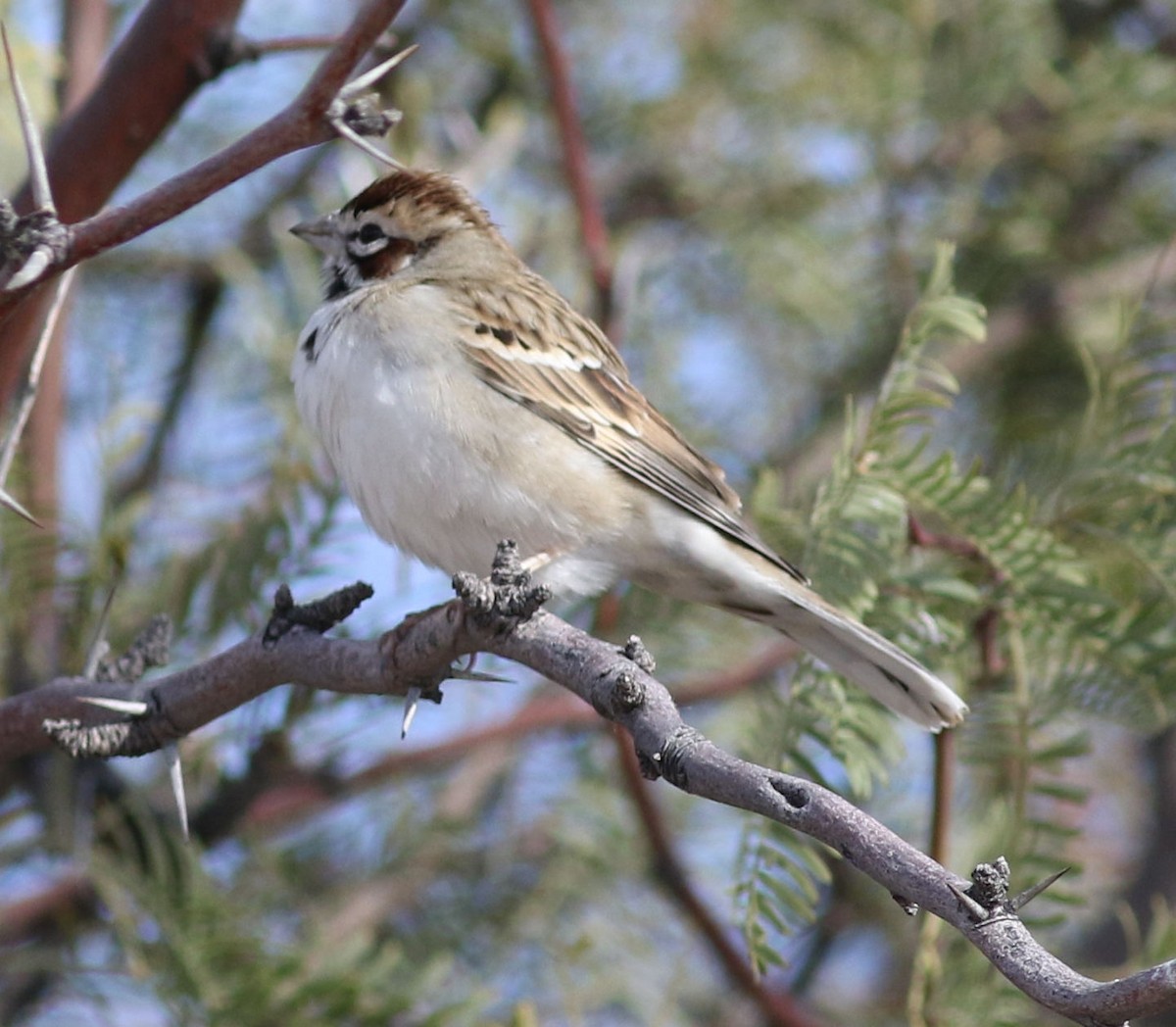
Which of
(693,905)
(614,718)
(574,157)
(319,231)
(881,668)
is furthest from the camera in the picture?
(319,231)

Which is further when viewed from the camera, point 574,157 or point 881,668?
point 574,157

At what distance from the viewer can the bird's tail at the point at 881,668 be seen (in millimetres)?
2693

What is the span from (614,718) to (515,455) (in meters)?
1.65

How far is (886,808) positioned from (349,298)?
1.71 meters

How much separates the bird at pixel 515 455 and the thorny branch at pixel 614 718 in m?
0.67

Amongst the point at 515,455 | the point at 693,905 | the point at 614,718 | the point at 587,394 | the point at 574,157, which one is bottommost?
the point at 614,718

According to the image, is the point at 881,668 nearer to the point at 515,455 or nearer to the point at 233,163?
the point at 515,455

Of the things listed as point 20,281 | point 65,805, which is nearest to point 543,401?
point 65,805

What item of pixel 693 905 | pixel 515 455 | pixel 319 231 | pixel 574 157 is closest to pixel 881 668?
pixel 693 905

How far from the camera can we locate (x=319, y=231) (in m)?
3.89

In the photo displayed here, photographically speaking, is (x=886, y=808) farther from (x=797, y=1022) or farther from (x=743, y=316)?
(x=743, y=316)

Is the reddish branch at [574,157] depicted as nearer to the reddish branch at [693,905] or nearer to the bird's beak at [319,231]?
the bird's beak at [319,231]

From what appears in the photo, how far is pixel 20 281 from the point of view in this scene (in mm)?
1742

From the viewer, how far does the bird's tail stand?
269cm
